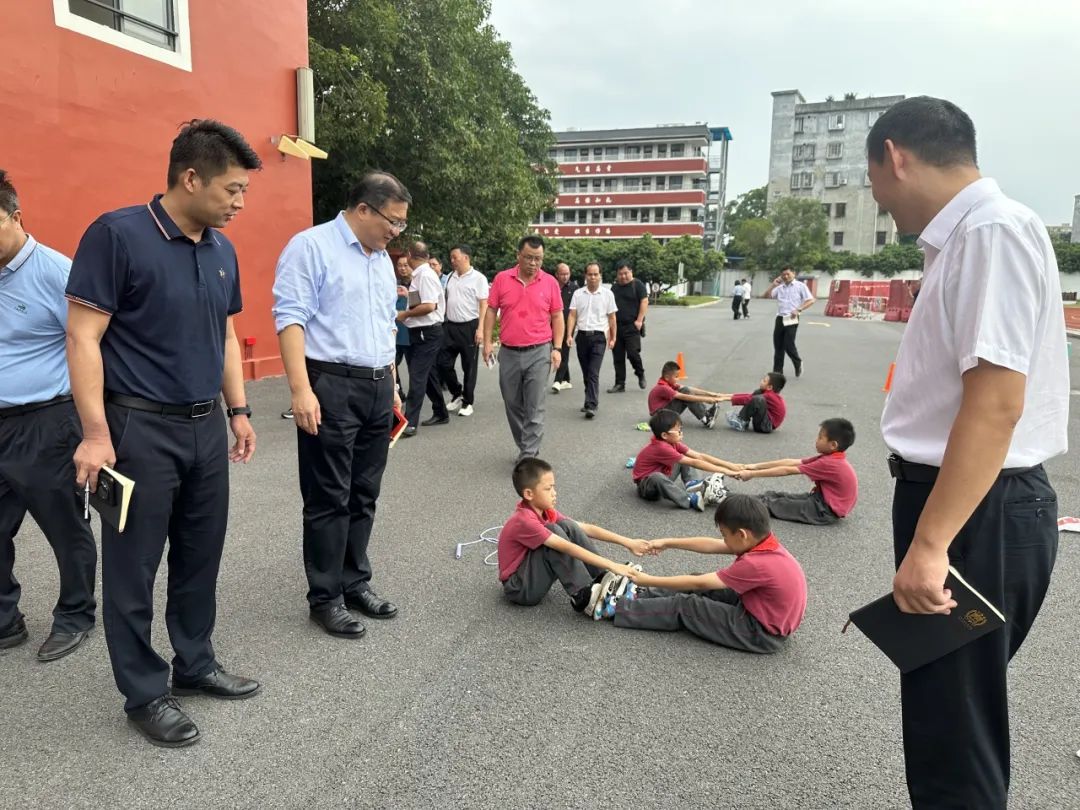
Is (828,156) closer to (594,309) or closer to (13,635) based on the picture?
(594,309)

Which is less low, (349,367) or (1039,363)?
(1039,363)

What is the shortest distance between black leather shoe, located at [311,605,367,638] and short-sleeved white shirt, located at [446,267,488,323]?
5.38m

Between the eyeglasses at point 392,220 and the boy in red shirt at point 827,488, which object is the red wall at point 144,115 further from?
the boy in red shirt at point 827,488

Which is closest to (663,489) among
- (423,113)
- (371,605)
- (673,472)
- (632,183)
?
(673,472)

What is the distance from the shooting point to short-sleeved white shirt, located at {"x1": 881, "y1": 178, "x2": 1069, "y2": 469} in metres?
1.50

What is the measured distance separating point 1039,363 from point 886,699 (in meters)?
1.90

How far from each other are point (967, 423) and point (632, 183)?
82.4 metres

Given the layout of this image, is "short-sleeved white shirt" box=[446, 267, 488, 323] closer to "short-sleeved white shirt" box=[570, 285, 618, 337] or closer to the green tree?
"short-sleeved white shirt" box=[570, 285, 618, 337]

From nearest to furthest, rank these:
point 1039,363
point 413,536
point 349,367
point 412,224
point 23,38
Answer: point 1039,363
point 349,367
point 413,536
point 23,38
point 412,224

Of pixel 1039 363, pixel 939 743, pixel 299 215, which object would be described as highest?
pixel 299 215

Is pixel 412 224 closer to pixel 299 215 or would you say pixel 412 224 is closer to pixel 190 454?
pixel 299 215

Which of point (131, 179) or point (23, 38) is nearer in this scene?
point (23, 38)

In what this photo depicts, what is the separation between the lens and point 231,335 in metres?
2.90

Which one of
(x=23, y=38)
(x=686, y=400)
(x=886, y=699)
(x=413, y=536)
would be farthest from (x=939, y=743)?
(x=23, y=38)
